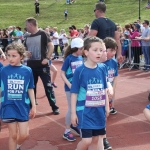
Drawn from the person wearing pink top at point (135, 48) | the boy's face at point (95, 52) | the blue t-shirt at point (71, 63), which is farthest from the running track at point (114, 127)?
the person wearing pink top at point (135, 48)

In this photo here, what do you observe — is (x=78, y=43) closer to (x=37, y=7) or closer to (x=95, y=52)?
(x=95, y=52)

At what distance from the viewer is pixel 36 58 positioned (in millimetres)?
7484

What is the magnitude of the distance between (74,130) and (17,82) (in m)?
1.80

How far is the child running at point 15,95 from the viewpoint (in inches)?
187

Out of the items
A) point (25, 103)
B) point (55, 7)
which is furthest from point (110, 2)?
point (25, 103)

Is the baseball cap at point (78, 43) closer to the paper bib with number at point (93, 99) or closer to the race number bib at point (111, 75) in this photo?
the race number bib at point (111, 75)

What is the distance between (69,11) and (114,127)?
4114cm

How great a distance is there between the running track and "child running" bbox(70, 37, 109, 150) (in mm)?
1345

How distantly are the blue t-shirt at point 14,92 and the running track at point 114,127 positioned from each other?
102cm

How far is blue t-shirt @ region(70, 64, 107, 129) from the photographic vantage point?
4234mm

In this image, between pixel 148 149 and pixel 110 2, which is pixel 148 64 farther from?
pixel 110 2

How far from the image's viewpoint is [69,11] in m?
46.6

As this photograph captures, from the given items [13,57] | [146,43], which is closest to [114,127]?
[13,57]

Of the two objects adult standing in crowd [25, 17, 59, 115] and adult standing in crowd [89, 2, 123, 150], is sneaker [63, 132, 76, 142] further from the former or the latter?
adult standing in crowd [89, 2, 123, 150]
